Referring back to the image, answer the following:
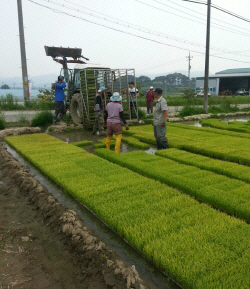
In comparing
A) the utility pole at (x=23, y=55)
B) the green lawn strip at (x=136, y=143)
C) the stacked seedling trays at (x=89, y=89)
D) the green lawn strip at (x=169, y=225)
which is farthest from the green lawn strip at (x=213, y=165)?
the utility pole at (x=23, y=55)

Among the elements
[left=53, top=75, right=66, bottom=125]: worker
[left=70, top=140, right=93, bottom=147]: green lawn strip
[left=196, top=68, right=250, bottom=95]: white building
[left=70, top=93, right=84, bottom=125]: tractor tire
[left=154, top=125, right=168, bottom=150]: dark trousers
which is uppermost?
[left=196, top=68, right=250, bottom=95]: white building

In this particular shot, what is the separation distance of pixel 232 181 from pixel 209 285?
8.42 ft

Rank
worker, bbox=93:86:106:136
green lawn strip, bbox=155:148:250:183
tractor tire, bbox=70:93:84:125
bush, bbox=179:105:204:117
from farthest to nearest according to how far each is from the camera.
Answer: bush, bbox=179:105:204:117
tractor tire, bbox=70:93:84:125
worker, bbox=93:86:106:136
green lawn strip, bbox=155:148:250:183

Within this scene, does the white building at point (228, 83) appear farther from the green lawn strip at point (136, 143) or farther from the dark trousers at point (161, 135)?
the dark trousers at point (161, 135)

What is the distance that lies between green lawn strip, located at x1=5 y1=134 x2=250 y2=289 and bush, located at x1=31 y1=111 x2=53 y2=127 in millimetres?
6242

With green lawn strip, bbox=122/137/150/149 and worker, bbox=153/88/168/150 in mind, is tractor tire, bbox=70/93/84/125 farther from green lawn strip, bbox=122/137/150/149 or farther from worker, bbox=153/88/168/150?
worker, bbox=153/88/168/150

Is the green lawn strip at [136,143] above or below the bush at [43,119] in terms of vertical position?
below

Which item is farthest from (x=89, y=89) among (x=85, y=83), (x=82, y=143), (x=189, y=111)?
(x=189, y=111)

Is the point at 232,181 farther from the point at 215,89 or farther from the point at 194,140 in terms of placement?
the point at 215,89

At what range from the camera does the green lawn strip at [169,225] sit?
88.4 inches

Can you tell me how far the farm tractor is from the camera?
9453 millimetres

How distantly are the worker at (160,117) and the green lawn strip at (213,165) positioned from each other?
532 mm

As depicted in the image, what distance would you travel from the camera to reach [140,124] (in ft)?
36.8

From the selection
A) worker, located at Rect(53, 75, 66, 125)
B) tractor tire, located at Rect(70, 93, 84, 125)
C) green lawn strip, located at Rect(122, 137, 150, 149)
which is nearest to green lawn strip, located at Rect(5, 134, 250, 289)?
green lawn strip, located at Rect(122, 137, 150, 149)
